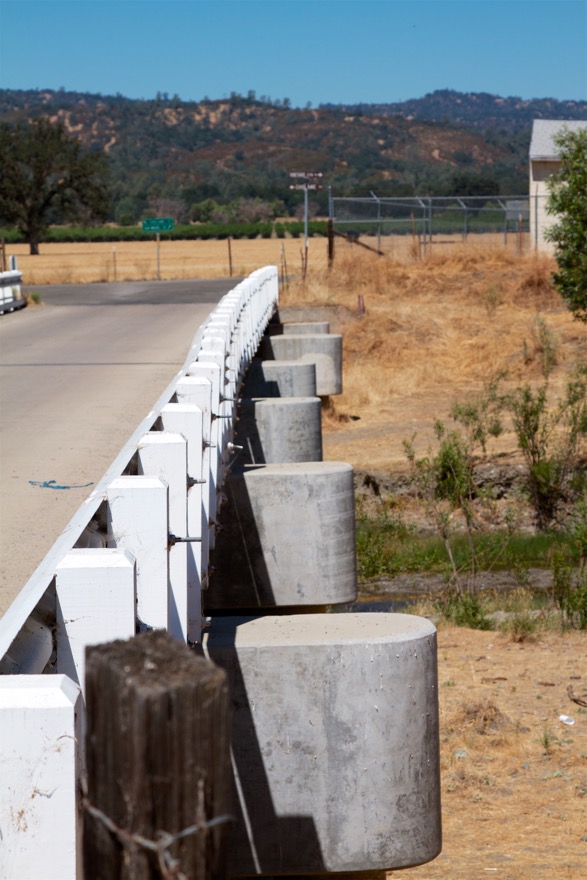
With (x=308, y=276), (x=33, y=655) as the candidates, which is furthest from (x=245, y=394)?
(x=308, y=276)

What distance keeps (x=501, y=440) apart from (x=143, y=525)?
59.9ft

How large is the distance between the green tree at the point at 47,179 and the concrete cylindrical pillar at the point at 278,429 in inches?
2479

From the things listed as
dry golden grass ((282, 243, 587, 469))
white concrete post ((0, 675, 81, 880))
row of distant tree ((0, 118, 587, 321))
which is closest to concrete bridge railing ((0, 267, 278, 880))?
white concrete post ((0, 675, 81, 880))

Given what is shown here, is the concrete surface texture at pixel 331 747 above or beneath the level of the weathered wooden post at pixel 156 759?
beneath

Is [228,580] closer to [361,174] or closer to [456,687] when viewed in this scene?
[456,687]

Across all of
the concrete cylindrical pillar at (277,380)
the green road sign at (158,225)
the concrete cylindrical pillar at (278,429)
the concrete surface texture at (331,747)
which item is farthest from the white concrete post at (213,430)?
the green road sign at (158,225)

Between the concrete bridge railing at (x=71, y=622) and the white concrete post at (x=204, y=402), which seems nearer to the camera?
the concrete bridge railing at (x=71, y=622)

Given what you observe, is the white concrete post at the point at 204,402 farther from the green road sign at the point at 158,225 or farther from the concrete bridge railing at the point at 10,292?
the green road sign at the point at 158,225

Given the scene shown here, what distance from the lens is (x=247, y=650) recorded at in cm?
509

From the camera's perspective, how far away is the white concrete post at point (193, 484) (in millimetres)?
4992

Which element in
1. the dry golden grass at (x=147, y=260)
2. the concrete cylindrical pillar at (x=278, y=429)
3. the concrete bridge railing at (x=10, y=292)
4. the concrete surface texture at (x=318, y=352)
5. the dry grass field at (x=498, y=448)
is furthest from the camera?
the dry golden grass at (x=147, y=260)

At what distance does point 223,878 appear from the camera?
1.93 m

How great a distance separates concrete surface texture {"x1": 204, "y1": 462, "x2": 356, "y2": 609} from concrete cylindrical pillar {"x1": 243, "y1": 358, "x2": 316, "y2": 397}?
711 centimetres

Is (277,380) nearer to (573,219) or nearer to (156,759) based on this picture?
(573,219)
